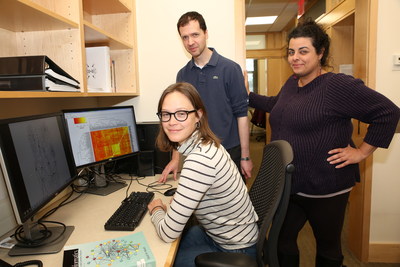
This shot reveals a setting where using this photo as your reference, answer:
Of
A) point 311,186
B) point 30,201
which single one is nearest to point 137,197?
point 30,201

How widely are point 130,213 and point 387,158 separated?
196cm

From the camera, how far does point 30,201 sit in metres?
1.04

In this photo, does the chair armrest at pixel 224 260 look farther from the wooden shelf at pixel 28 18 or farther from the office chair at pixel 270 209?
the wooden shelf at pixel 28 18

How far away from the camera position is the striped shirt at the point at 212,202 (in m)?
1.12

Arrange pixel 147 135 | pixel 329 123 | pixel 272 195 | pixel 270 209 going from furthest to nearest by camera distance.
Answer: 1. pixel 147 135
2. pixel 329 123
3. pixel 272 195
4. pixel 270 209

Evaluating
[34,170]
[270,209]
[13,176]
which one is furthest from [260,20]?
[13,176]

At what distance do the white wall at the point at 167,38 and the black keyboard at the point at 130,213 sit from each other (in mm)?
1027

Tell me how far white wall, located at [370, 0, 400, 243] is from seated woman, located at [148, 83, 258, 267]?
1.50m

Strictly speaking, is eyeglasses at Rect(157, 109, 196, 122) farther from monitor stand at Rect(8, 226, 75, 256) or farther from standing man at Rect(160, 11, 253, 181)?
standing man at Rect(160, 11, 253, 181)

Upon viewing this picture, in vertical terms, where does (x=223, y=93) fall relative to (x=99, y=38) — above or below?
below

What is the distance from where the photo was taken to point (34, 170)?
1.09 meters

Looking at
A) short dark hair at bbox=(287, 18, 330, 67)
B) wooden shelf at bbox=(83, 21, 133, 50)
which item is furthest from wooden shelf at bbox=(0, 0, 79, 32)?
short dark hair at bbox=(287, 18, 330, 67)

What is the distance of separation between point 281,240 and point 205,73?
3.68ft

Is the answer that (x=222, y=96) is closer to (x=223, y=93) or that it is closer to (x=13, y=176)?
(x=223, y=93)
